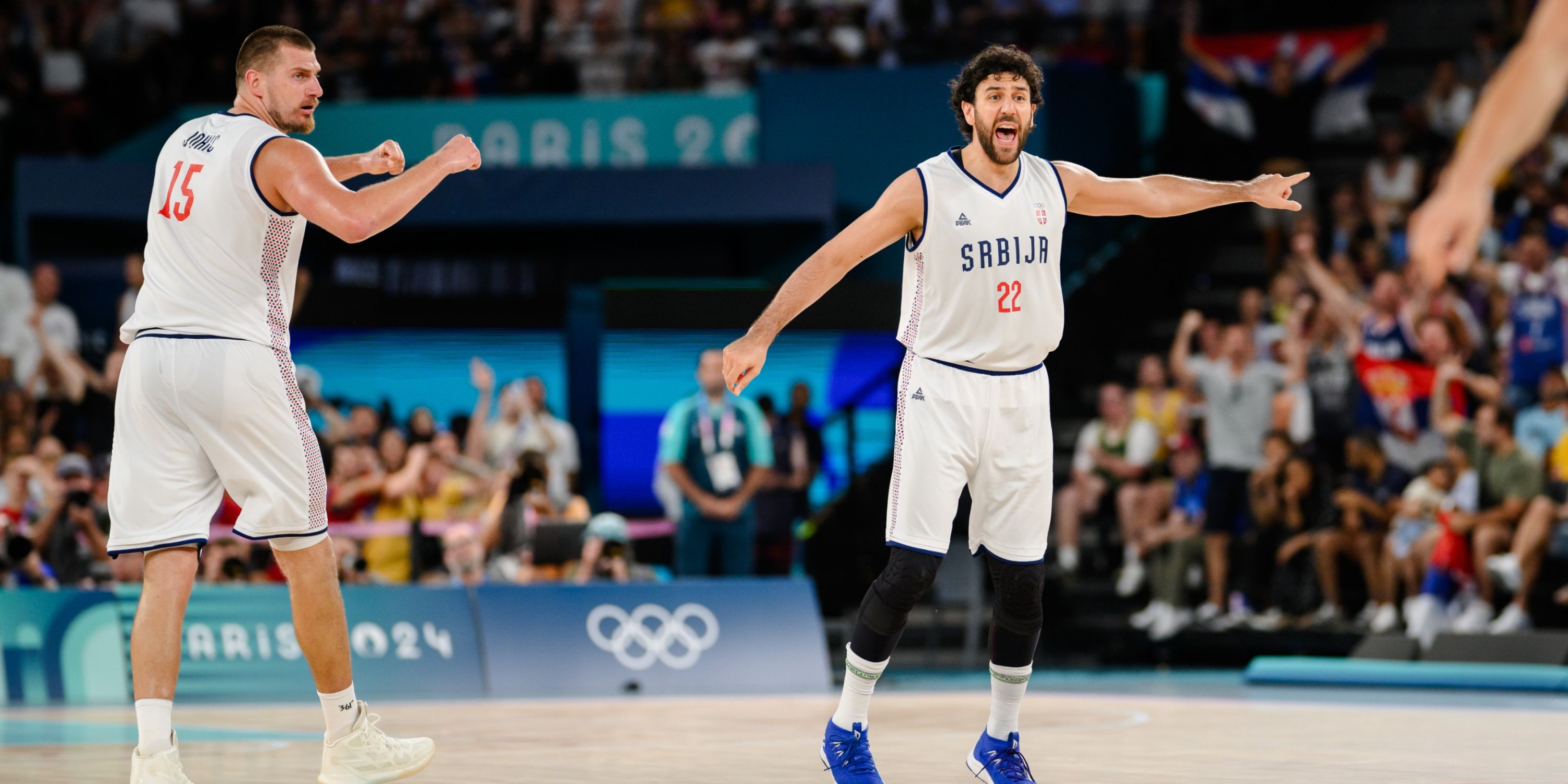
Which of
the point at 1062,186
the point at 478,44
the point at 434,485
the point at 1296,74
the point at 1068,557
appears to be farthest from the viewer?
the point at 478,44

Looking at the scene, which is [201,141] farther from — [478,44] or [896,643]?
[478,44]

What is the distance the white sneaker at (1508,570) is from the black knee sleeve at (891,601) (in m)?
8.82

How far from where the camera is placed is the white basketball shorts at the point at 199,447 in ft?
21.0

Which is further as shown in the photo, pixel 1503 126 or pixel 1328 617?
pixel 1328 617

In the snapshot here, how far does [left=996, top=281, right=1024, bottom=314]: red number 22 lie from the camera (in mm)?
6934

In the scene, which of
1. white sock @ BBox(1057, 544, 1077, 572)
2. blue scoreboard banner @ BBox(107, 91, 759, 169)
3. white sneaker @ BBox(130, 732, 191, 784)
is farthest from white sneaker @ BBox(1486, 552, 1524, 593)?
white sneaker @ BBox(130, 732, 191, 784)

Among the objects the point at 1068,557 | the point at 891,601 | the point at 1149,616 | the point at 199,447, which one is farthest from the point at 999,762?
the point at 1068,557

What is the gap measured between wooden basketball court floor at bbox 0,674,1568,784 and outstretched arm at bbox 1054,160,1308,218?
86.9 inches

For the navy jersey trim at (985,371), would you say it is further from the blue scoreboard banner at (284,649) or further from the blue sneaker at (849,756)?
the blue scoreboard banner at (284,649)

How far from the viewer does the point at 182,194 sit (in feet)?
21.4

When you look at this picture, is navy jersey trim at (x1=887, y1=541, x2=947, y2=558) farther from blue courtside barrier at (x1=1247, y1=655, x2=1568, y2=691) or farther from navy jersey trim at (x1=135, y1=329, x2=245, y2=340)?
blue courtside barrier at (x1=1247, y1=655, x2=1568, y2=691)

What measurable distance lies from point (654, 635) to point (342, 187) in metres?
7.40

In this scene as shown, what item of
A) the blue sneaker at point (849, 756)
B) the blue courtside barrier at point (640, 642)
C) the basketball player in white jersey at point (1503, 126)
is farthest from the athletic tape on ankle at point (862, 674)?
the blue courtside barrier at point (640, 642)

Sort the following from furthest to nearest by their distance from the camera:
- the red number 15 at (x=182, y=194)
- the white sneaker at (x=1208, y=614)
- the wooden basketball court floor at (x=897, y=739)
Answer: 1. the white sneaker at (x=1208, y=614)
2. the wooden basketball court floor at (x=897, y=739)
3. the red number 15 at (x=182, y=194)
